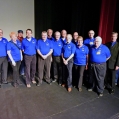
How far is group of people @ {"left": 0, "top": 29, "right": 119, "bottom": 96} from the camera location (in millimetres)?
2973

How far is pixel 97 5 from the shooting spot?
420 centimetres

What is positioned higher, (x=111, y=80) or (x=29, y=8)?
(x=29, y=8)

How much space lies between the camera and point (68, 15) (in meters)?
5.43

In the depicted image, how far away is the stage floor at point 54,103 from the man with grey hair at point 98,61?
31cm

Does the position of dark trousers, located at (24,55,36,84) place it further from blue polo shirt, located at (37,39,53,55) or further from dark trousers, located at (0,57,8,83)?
dark trousers, located at (0,57,8,83)

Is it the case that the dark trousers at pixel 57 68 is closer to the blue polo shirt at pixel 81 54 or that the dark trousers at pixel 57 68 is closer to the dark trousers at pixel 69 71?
the dark trousers at pixel 69 71

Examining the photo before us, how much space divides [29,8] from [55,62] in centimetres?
307

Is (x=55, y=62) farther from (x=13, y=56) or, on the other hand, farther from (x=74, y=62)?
(x=13, y=56)

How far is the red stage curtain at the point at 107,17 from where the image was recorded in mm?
3881

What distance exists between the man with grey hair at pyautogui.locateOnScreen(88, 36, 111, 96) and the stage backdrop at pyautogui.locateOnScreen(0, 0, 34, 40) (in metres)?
3.45

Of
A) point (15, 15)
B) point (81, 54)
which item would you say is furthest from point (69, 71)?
point (15, 15)

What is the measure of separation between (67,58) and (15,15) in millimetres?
3229

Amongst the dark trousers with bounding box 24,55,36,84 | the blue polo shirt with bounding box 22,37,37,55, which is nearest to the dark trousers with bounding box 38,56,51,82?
the dark trousers with bounding box 24,55,36,84

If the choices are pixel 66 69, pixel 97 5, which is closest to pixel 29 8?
pixel 97 5
